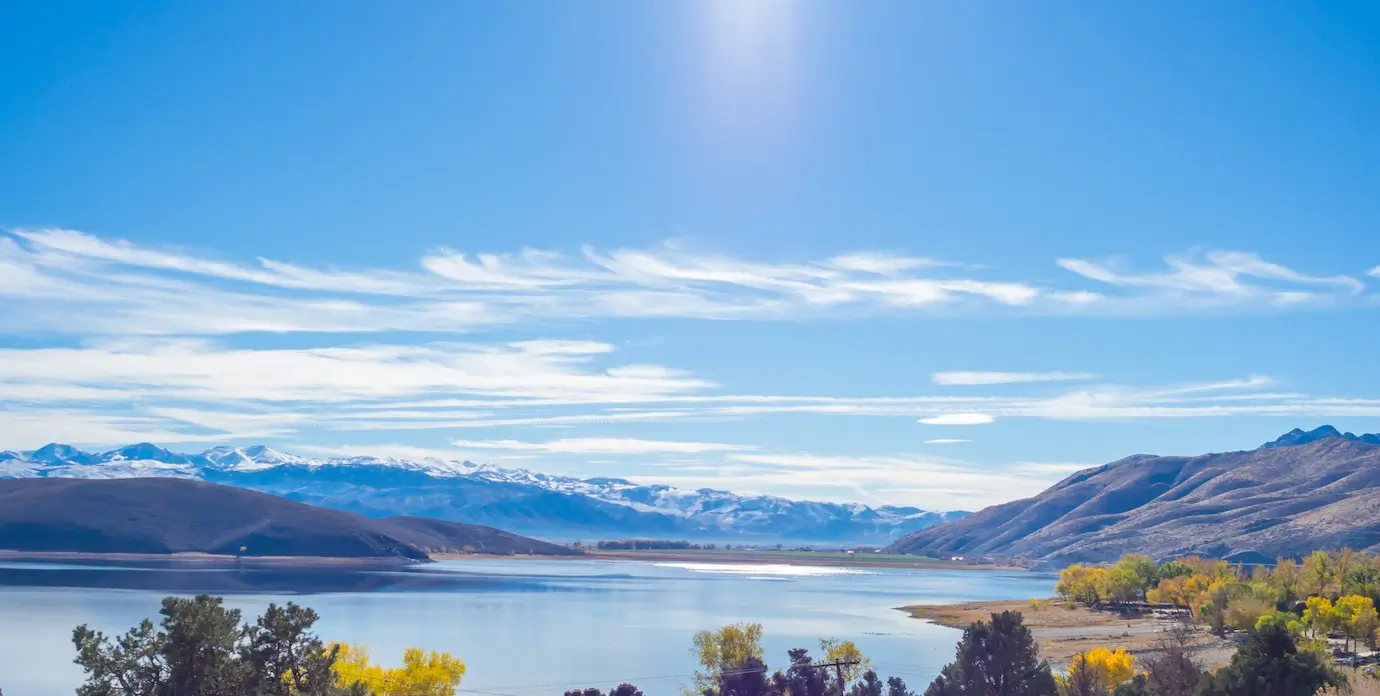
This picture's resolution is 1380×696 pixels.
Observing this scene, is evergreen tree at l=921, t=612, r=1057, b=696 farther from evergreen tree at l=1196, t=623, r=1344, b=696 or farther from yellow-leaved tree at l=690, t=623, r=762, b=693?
yellow-leaved tree at l=690, t=623, r=762, b=693

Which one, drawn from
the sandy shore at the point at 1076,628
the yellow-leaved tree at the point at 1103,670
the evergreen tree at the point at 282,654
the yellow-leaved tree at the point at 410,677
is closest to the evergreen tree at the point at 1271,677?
the yellow-leaved tree at the point at 1103,670

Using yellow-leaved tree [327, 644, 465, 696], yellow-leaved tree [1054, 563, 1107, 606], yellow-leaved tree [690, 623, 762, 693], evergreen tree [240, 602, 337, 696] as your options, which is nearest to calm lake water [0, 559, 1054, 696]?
yellow-leaved tree [690, 623, 762, 693]

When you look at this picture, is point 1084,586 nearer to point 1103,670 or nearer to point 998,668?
point 1103,670

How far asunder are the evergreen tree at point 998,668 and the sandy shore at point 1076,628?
28.6 m

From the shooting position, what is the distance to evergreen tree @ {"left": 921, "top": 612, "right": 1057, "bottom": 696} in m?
56.3

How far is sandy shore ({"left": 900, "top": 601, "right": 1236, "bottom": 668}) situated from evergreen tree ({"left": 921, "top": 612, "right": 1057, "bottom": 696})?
93.9 ft

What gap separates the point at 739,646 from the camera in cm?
7619

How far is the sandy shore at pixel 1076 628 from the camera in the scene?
4001 inches

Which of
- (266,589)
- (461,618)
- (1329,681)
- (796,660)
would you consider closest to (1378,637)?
(796,660)

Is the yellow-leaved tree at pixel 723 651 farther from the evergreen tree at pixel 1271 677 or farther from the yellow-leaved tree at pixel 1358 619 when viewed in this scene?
the yellow-leaved tree at pixel 1358 619

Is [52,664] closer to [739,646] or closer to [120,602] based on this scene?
[739,646]

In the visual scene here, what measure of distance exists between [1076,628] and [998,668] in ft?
280

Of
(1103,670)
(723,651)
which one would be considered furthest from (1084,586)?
(723,651)

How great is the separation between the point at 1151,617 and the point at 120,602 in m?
128
